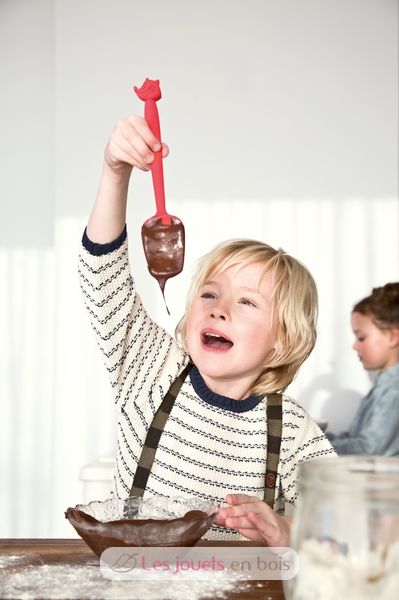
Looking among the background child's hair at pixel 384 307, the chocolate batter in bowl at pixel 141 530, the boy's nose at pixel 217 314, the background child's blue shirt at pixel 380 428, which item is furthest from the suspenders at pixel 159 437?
the background child's hair at pixel 384 307

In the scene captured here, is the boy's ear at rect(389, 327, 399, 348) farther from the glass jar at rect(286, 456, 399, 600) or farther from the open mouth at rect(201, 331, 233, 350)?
the glass jar at rect(286, 456, 399, 600)

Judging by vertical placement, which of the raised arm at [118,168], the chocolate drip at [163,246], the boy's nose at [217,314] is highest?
the raised arm at [118,168]

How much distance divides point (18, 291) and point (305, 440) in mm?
2328

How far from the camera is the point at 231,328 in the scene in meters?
1.48

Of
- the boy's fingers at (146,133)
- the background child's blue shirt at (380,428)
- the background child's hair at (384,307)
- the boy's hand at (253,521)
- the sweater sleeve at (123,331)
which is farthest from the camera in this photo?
the background child's hair at (384,307)

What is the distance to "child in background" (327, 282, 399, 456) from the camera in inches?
98.6

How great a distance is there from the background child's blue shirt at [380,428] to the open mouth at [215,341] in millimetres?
1074

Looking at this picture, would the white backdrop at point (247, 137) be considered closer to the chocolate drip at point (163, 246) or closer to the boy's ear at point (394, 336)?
the boy's ear at point (394, 336)

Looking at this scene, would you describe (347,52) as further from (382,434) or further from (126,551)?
(126,551)

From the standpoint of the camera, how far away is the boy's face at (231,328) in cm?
146

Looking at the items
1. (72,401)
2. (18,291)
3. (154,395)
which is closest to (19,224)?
(18,291)

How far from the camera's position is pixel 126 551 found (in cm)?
89

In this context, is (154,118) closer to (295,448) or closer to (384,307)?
(295,448)

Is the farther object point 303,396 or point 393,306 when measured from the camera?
point 303,396
